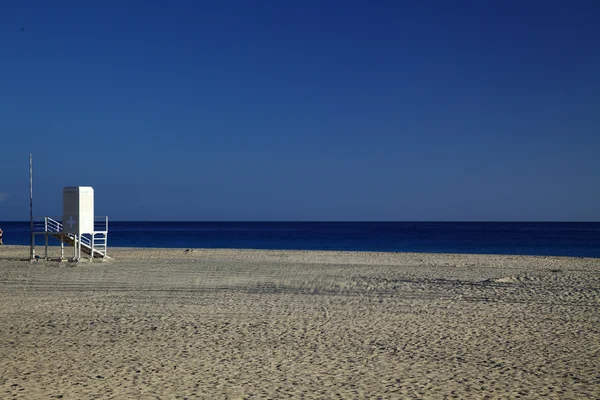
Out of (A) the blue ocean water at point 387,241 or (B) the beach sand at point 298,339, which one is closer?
(B) the beach sand at point 298,339

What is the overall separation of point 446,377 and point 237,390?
2542mm

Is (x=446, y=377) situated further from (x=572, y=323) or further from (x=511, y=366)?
(x=572, y=323)

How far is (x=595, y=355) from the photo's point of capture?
813 centimetres

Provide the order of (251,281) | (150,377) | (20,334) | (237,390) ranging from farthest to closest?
(251,281) < (20,334) < (150,377) < (237,390)

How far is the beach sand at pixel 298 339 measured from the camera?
21.7ft

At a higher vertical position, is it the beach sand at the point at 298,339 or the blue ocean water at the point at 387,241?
the beach sand at the point at 298,339

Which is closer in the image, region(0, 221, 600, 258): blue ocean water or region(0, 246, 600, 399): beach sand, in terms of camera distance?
region(0, 246, 600, 399): beach sand

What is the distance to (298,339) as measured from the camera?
908 cm

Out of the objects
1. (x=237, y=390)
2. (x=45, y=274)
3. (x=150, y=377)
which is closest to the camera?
(x=237, y=390)

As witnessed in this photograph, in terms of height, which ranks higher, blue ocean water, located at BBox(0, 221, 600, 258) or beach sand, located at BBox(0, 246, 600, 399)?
beach sand, located at BBox(0, 246, 600, 399)

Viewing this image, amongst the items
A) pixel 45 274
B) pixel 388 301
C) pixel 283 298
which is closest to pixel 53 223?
pixel 45 274

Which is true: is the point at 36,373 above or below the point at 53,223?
below

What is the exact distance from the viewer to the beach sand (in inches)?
261

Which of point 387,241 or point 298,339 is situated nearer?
point 298,339
